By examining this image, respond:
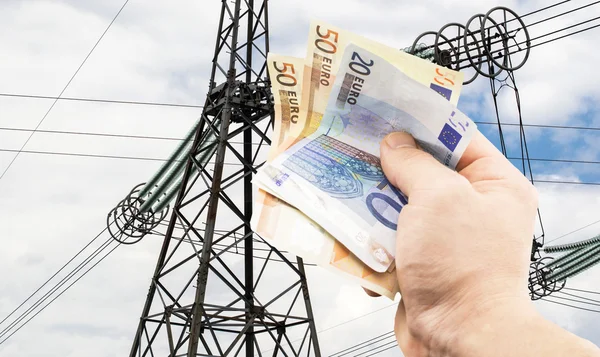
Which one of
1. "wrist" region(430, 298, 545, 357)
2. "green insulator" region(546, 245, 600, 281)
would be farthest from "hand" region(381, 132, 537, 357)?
"green insulator" region(546, 245, 600, 281)

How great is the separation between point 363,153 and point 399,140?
245 mm

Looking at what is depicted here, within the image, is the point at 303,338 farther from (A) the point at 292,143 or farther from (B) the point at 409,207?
(B) the point at 409,207

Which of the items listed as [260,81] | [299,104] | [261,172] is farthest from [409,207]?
[260,81]

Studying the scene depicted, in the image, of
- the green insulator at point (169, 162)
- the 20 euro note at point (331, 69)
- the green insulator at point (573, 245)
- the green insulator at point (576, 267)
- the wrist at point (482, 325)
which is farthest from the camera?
the green insulator at point (576, 267)

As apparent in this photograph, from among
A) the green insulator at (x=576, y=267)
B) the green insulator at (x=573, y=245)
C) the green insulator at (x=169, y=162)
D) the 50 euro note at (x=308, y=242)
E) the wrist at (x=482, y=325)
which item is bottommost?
the green insulator at (x=576, y=267)

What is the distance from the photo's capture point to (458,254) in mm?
2430

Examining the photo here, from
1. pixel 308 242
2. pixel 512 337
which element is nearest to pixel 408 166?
pixel 308 242

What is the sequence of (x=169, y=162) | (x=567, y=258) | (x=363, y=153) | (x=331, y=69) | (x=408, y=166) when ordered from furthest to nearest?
(x=567, y=258)
(x=169, y=162)
(x=331, y=69)
(x=363, y=153)
(x=408, y=166)

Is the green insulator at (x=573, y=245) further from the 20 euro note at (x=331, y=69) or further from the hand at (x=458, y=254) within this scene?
the hand at (x=458, y=254)

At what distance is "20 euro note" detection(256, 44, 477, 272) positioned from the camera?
118 inches

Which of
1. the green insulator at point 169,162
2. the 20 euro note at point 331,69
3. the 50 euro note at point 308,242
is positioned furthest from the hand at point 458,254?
the green insulator at point 169,162

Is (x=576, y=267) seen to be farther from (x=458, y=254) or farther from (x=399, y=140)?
(x=458, y=254)

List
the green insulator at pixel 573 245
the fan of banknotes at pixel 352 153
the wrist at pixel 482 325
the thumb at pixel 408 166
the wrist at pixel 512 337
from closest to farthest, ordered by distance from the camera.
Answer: the wrist at pixel 512 337, the wrist at pixel 482 325, the thumb at pixel 408 166, the fan of banknotes at pixel 352 153, the green insulator at pixel 573 245

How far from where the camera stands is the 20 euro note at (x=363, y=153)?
300 cm
